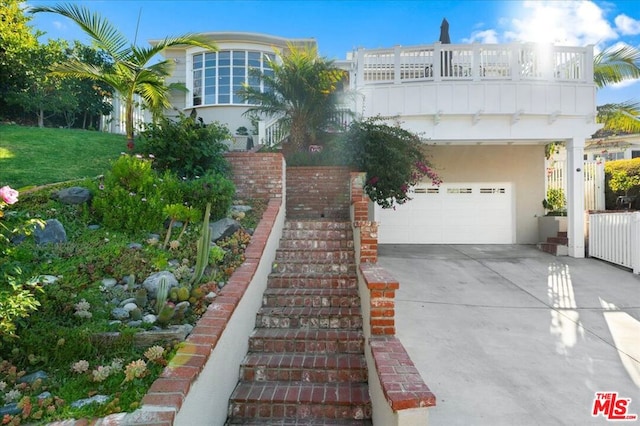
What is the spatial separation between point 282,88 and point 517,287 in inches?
259

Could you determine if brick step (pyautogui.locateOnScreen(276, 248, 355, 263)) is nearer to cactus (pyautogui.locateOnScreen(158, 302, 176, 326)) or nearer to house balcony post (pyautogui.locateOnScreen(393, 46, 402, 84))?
cactus (pyautogui.locateOnScreen(158, 302, 176, 326))

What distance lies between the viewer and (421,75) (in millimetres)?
8812

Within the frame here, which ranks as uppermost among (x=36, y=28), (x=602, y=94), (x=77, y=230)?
(x=36, y=28)

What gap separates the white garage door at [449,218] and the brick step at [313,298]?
6.30 meters

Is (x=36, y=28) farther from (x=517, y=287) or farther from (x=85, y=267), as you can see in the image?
(x=517, y=287)

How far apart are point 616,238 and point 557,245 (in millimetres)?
1339

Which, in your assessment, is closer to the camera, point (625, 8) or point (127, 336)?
point (127, 336)

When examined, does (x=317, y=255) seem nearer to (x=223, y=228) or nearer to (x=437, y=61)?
(x=223, y=228)

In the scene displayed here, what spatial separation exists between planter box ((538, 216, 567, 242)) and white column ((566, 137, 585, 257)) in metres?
0.87

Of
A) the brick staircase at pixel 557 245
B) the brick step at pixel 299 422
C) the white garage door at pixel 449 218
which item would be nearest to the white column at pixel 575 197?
the brick staircase at pixel 557 245

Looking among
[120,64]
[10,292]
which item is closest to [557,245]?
[10,292]

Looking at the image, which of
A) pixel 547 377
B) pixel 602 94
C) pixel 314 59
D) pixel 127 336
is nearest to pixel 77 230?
pixel 127 336

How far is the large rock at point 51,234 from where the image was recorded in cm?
410

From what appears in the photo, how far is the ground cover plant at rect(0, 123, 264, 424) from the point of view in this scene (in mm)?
2365
